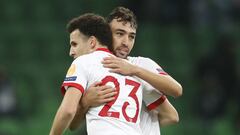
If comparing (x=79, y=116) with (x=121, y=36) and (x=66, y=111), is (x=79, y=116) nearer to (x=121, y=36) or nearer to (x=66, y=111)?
(x=66, y=111)

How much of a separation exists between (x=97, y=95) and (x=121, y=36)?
50 centimetres

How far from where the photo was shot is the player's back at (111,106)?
192 inches

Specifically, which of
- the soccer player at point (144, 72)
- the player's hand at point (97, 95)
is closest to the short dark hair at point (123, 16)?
the soccer player at point (144, 72)

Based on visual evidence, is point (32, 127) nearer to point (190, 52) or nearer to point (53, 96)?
point (53, 96)

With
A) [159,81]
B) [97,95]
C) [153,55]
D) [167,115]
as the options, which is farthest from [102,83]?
[153,55]

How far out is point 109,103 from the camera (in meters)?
4.94

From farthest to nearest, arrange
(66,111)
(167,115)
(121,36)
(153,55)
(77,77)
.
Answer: (153,55) → (167,115) → (121,36) → (77,77) → (66,111)

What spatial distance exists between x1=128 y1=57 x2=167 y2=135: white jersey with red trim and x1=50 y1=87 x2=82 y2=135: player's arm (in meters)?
0.59

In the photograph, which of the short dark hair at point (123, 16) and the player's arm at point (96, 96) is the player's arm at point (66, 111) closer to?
the player's arm at point (96, 96)

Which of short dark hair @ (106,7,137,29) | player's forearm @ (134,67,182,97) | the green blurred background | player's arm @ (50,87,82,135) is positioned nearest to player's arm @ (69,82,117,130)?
player's arm @ (50,87,82,135)

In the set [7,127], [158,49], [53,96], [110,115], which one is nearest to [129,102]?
[110,115]

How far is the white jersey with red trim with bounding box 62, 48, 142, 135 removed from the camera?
4.87 meters

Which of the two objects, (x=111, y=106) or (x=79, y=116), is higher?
(x=111, y=106)

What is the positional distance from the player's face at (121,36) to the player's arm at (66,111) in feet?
1.80
